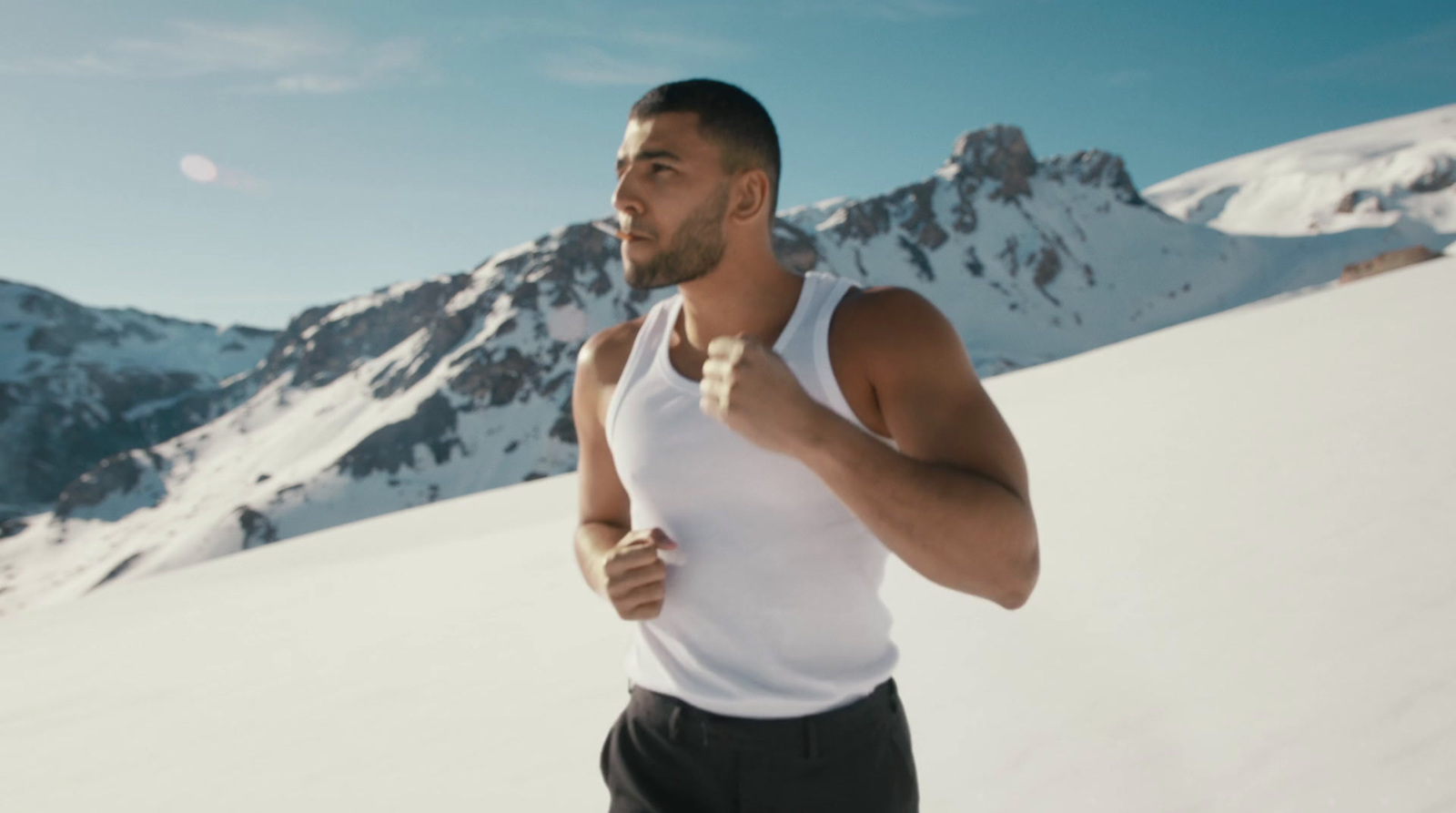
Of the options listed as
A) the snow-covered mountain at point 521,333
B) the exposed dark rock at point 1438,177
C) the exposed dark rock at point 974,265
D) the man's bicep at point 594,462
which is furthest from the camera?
the exposed dark rock at point 974,265

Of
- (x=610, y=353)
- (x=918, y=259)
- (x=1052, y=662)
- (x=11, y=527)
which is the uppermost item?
(x=918, y=259)

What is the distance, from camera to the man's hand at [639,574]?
1875mm

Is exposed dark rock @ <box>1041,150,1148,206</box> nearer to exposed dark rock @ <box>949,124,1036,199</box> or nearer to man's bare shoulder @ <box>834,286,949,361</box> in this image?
exposed dark rock @ <box>949,124,1036,199</box>

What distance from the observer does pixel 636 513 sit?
2.12 metres

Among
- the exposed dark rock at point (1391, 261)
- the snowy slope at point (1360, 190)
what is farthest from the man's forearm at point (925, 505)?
the snowy slope at point (1360, 190)

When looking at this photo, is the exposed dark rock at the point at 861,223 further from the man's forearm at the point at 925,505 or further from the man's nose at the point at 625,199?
the man's forearm at the point at 925,505

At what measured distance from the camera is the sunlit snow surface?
10.9 feet

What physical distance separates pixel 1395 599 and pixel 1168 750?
1716 millimetres

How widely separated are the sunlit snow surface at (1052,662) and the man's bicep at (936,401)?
7.11ft

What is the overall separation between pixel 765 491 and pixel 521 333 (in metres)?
129

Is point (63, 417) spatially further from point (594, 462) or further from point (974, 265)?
point (594, 462)

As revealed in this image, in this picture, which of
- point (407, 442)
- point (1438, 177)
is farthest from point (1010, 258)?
point (407, 442)

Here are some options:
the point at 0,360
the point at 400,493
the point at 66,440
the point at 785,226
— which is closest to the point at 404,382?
the point at 400,493

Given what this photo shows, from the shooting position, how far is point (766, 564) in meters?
1.83
